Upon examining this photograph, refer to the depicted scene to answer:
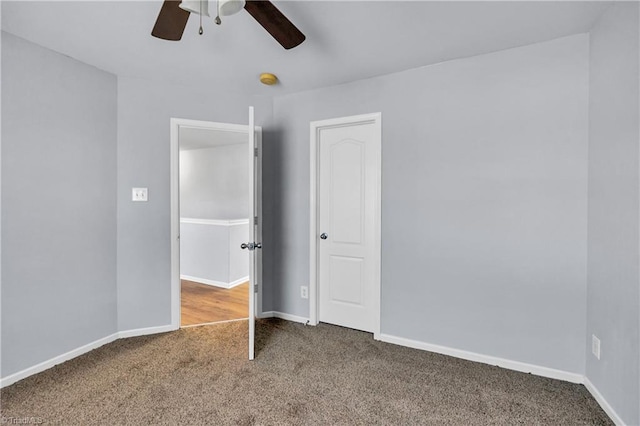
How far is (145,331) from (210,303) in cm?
100

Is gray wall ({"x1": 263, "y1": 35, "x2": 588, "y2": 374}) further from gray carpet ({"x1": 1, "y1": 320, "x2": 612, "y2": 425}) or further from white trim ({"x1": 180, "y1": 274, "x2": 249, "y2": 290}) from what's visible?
white trim ({"x1": 180, "y1": 274, "x2": 249, "y2": 290})

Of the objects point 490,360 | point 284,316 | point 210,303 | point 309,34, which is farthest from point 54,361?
point 490,360

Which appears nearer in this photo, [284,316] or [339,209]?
[339,209]

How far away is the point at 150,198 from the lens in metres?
2.97

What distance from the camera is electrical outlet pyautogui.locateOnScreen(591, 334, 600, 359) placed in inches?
78.8

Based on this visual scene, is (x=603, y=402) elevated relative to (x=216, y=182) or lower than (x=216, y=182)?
lower

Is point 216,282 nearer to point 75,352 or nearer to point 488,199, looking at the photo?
point 75,352

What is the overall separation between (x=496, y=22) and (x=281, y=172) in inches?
84.8

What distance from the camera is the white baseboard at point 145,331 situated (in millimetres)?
2906

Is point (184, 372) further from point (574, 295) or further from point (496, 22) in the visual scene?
point (496, 22)

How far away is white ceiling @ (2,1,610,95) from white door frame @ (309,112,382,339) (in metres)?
0.39

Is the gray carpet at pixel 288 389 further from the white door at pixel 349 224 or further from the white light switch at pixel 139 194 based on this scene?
the white light switch at pixel 139 194

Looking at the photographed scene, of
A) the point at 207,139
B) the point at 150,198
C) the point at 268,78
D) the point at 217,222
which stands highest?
the point at 268,78

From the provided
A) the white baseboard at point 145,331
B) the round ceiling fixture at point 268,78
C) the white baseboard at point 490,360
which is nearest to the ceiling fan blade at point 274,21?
the round ceiling fixture at point 268,78
